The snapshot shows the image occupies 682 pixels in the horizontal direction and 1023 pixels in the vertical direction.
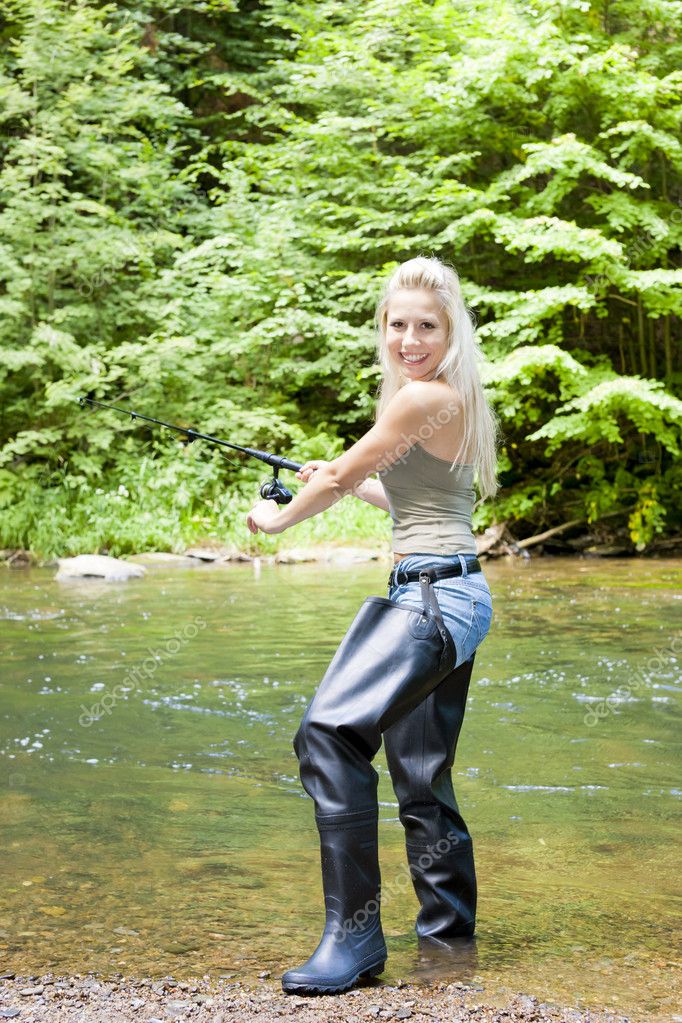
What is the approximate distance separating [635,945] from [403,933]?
58 cm

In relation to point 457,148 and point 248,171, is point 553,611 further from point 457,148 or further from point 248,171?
point 248,171

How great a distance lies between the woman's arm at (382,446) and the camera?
9.23 ft

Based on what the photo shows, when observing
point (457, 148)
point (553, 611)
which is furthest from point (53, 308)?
point (553, 611)

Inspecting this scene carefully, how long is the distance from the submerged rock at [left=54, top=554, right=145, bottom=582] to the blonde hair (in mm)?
10109

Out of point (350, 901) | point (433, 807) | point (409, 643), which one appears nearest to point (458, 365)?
point (409, 643)

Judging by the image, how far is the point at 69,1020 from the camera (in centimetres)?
242

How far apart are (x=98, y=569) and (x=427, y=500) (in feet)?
34.6

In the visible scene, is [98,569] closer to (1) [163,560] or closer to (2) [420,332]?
(1) [163,560]

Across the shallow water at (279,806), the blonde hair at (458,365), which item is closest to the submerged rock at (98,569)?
the shallow water at (279,806)
